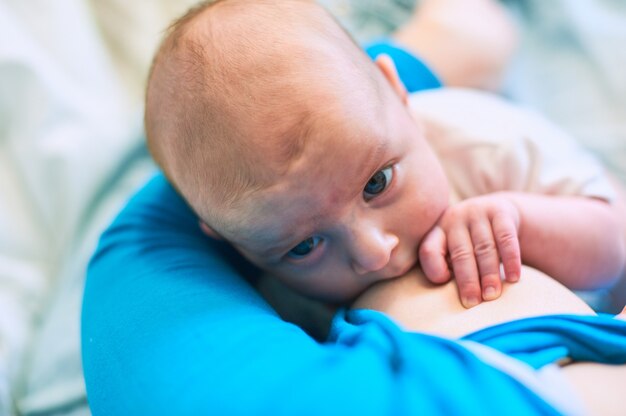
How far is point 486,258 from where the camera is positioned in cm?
77

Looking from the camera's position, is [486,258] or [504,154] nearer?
[486,258]

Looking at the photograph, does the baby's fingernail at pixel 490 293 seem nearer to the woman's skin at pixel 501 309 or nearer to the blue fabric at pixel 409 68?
the woman's skin at pixel 501 309

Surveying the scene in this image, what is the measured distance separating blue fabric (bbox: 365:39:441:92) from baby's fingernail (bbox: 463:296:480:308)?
0.53 metres

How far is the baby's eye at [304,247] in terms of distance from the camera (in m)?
0.78

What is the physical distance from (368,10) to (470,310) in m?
0.94

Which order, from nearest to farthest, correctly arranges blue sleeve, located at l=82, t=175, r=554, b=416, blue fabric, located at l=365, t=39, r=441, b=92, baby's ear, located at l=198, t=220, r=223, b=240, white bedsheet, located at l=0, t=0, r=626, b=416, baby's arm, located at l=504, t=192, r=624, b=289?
blue sleeve, located at l=82, t=175, r=554, b=416 → baby's arm, located at l=504, t=192, r=624, b=289 → baby's ear, located at l=198, t=220, r=223, b=240 → white bedsheet, located at l=0, t=0, r=626, b=416 → blue fabric, located at l=365, t=39, r=441, b=92

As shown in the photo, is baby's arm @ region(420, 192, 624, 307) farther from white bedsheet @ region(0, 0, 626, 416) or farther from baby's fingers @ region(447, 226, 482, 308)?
white bedsheet @ region(0, 0, 626, 416)

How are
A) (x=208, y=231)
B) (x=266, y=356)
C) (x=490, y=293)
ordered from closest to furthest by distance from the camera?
1. (x=266, y=356)
2. (x=490, y=293)
3. (x=208, y=231)

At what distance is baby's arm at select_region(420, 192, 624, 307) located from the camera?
764 mm

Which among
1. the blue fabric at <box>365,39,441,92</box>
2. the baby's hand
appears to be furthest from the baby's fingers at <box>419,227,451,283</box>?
the blue fabric at <box>365,39,441,92</box>

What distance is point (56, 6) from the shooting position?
1.26m

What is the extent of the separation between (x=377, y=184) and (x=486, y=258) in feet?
0.51

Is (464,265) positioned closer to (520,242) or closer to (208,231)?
(520,242)

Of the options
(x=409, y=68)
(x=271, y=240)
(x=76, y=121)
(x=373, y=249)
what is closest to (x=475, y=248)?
(x=373, y=249)
